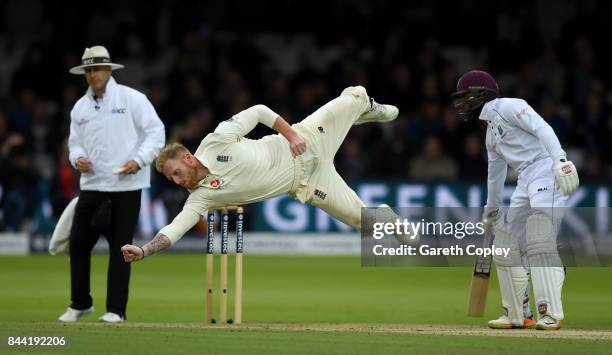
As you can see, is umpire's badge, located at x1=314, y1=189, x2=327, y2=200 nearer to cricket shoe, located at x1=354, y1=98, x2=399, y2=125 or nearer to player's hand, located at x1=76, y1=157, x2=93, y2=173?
cricket shoe, located at x1=354, y1=98, x2=399, y2=125

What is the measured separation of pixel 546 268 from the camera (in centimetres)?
897

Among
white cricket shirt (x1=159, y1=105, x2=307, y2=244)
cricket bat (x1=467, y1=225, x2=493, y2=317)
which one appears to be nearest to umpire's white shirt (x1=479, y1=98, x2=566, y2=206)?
cricket bat (x1=467, y1=225, x2=493, y2=317)

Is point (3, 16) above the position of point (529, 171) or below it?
above

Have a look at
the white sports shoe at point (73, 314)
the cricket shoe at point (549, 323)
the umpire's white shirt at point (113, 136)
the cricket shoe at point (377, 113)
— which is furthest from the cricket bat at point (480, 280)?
the white sports shoe at point (73, 314)

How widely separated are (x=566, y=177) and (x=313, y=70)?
35.3 ft

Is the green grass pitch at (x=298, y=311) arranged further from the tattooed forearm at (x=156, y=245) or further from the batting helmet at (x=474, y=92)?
the batting helmet at (x=474, y=92)

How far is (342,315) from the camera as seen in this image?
10.6 m

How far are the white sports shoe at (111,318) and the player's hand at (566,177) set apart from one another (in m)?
3.37

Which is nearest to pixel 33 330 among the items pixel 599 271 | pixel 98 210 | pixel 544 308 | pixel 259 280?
pixel 98 210

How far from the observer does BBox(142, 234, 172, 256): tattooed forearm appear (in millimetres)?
8688

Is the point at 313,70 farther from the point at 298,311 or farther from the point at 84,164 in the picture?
the point at 84,164

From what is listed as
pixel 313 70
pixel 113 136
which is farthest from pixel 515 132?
pixel 313 70

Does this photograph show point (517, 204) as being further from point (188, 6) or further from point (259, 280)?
point (188, 6)

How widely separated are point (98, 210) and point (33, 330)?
55.9 inches
